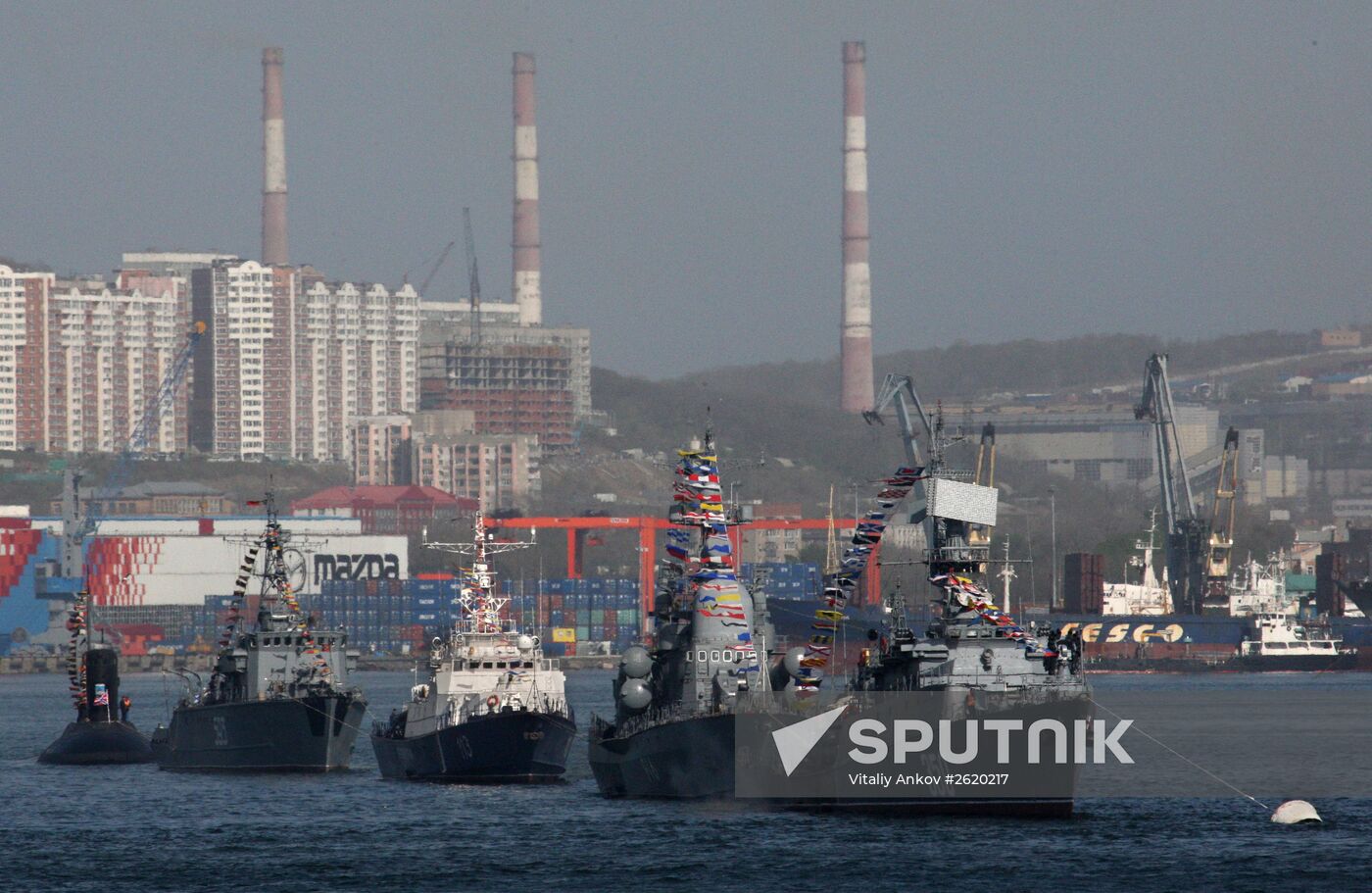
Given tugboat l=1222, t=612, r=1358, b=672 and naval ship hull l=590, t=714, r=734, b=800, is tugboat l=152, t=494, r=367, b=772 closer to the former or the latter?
naval ship hull l=590, t=714, r=734, b=800

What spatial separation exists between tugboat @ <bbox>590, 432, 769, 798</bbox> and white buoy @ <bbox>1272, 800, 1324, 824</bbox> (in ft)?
47.0

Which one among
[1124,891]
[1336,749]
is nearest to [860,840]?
[1124,891]

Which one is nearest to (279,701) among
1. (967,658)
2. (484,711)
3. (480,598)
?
(480,598)

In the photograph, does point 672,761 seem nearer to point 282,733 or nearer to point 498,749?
point 498,749

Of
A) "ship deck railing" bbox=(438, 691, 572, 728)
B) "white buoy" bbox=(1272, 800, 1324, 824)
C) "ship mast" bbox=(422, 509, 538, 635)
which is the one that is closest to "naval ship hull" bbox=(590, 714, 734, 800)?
"ship deck railing" bbox=(438, 691, 572, 728)

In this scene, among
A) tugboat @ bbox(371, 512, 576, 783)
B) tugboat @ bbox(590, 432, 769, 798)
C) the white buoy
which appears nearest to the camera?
the white buoy

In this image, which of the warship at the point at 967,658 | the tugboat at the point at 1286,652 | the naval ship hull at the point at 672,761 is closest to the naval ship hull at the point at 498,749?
the naval ship hull at the point at 672,761

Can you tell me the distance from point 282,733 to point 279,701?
1.33 m

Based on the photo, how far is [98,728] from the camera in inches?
3851

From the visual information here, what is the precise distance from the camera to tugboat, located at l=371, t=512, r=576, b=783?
75.8 metres

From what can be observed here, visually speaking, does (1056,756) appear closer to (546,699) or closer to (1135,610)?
(546,699)

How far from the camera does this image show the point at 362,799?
241 ft

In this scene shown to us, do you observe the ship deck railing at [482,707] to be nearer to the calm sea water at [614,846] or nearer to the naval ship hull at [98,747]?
the calm sea water at [614,846]

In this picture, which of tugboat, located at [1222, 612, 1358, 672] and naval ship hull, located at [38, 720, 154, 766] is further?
tugboat, located at [1222, 612, 1358, 672]
